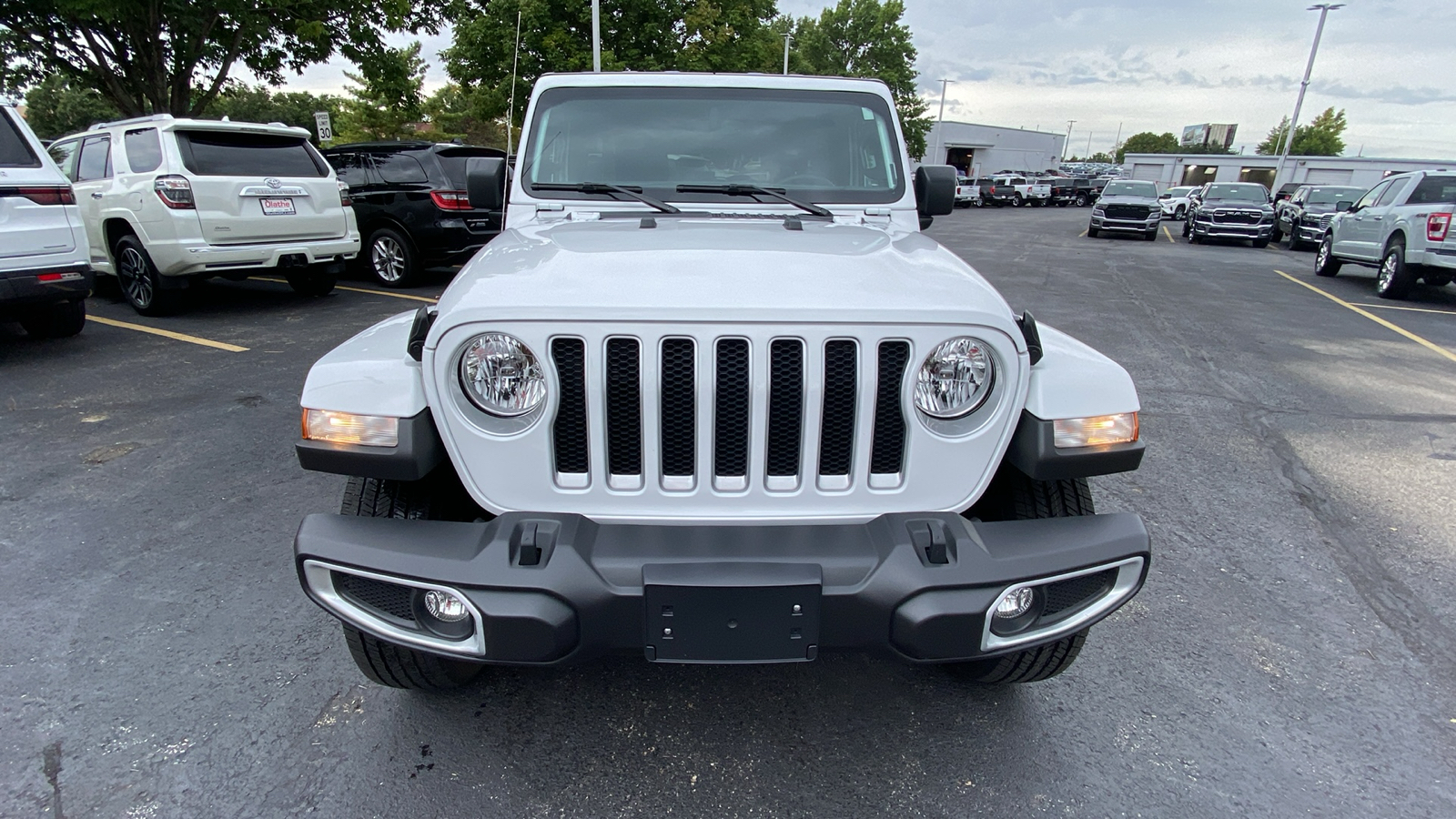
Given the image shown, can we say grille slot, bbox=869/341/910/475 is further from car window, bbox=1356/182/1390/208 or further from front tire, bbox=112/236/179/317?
car window, bbox=1356/182/1390/208

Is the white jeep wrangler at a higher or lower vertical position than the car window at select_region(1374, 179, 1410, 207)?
lower

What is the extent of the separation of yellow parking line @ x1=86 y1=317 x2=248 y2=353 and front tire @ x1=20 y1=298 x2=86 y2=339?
0.44m

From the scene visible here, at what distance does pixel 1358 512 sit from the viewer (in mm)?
3629

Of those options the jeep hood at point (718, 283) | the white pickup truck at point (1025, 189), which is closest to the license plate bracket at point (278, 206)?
the jeep hood at point (718, 283)

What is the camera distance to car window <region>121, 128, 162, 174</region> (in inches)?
267

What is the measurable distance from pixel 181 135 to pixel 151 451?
13.7ft

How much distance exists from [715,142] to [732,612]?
2.08 m

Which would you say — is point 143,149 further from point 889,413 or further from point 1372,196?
point 1372,196

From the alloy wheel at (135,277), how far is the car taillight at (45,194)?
5.29ft

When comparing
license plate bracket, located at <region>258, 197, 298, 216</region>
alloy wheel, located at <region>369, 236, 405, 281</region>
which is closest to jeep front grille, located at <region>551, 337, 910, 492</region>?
license plate bracket, located at <region>258, 197, 298, 216</region>

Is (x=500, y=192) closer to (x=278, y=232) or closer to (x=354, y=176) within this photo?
(x=278, y=232)

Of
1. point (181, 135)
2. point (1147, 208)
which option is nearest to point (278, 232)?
point (181, 135)

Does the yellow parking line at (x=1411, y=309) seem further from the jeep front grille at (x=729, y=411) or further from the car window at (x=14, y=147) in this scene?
the car window at (x=14, y=147)

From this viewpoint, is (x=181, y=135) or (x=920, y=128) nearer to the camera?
(x=181, y=135)
